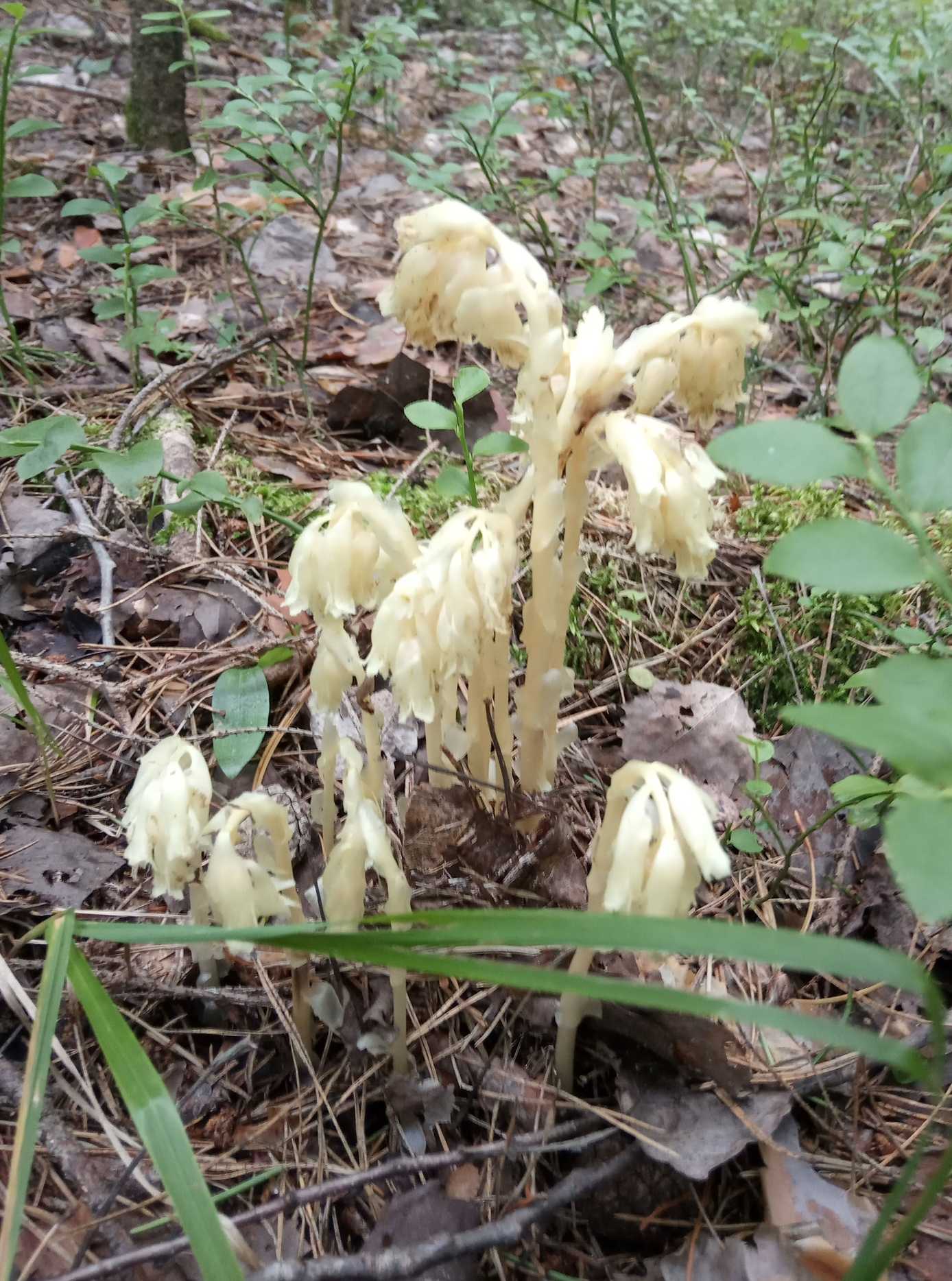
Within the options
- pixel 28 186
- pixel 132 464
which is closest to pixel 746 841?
pixel 132 464

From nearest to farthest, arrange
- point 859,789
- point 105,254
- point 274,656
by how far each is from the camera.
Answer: point 859,789 < point 274,656 < point 105,254

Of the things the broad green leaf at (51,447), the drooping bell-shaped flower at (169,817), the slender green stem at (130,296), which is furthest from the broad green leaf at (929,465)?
the slender green stem at (130,296)

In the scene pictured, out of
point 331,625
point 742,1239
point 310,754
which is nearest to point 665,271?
point 310,754

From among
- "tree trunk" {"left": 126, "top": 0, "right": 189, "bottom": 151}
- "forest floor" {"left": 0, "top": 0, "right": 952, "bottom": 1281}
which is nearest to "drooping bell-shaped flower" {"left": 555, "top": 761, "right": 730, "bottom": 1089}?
"forest floor" {"left": 0, "top": 0, "right": 952, "bottom": 1281}

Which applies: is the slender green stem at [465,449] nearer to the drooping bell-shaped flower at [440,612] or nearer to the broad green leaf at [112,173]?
the drooping bell-shaped flower at [440,612]

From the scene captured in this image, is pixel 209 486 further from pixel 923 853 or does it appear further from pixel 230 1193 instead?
pixel 923 853

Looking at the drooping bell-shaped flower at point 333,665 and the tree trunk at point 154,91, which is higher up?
the tree trunk at point 154,91

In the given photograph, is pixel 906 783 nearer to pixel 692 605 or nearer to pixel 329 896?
pixel 329 896

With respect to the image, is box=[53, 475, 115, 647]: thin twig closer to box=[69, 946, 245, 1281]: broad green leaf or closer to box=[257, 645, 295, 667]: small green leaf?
box=[257, 645, 295, 667]: small green leaf
